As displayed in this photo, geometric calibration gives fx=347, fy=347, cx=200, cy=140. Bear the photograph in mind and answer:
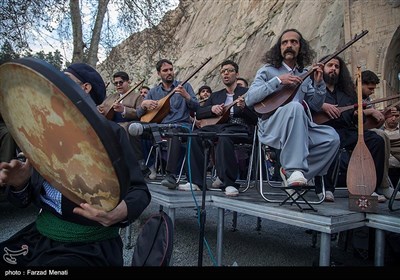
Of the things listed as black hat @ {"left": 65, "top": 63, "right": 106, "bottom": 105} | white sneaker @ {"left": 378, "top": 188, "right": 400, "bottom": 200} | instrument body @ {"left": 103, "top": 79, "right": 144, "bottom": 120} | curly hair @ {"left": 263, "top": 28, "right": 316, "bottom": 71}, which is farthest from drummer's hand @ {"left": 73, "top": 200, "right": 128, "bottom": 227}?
instrument body @ {"left": 103, "top": 79, "right": 144, "bottom": 120}

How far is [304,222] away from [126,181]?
63.3 inches

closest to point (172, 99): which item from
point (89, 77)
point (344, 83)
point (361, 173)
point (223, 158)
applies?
point (223, 158)

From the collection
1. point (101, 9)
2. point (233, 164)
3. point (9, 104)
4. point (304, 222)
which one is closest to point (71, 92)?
point (9, 104)

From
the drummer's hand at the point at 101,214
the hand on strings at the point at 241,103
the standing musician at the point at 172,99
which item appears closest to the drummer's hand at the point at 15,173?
the drummer's hand at the point at 101,214

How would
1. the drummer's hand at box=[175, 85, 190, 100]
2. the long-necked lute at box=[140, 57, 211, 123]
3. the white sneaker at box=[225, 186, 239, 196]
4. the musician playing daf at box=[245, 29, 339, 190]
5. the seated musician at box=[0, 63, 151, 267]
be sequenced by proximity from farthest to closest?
the long-necked lute at box=[140, 57, 211, 123] < the drummer's hand at box=[175, 85, 190, 100] < the white sneaker at box=[225, 186, 239, 196] < the musician playing daf at box=[245, 29, 339, 190] < the seated musician at box=[0, 63, 151, 267]

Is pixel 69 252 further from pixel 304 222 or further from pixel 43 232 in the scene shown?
pixel 304 222

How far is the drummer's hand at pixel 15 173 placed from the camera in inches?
63.5

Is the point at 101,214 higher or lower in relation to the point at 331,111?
lower

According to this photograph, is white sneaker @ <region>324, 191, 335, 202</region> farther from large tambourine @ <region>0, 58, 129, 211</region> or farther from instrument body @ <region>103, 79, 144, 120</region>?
instrument body @ <region>103, 79, 144, 120</region>

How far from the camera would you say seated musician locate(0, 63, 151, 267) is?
5.01 feet

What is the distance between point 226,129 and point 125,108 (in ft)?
6.09

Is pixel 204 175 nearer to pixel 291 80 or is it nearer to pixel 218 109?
pixel 291 80

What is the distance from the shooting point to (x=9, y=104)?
146cm

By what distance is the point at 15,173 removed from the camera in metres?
1.65
